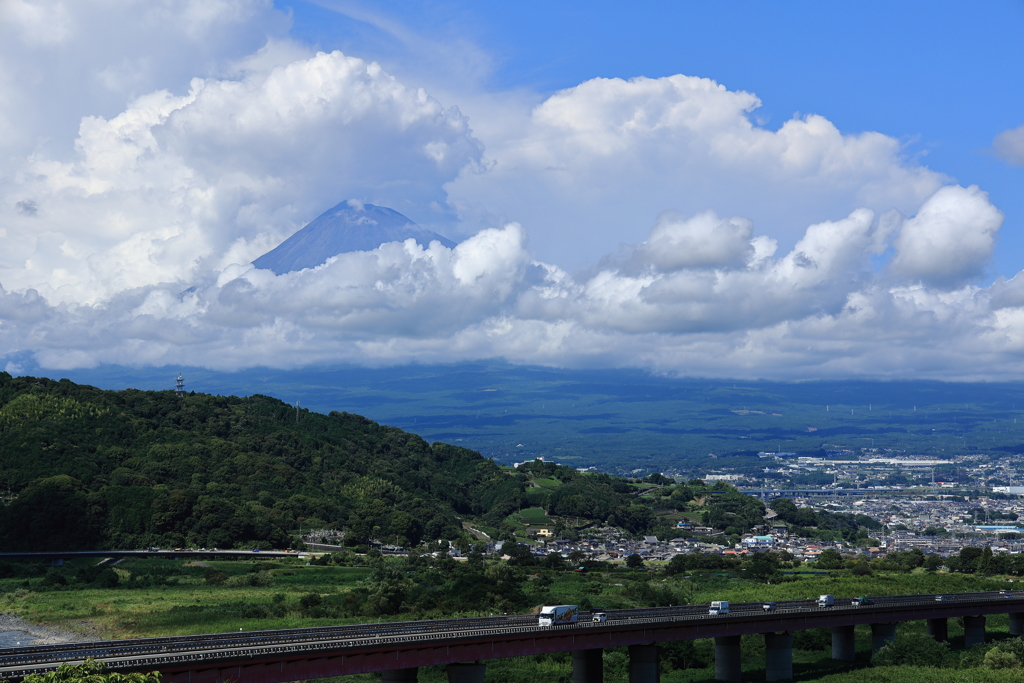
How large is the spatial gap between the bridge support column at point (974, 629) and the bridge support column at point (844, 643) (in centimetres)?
1273

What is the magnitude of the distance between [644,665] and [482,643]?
13.4 m

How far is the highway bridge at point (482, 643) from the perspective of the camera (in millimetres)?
44969

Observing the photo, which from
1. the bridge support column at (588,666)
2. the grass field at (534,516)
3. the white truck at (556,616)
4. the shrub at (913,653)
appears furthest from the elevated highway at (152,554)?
the shrub at (913,653)

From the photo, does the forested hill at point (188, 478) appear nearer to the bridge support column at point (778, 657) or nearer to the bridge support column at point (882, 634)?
the bridge support column at point (882, 634)

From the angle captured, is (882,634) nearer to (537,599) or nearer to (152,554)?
(537,599)

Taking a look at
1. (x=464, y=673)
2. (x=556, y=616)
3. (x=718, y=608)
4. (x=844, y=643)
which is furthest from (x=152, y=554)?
(x=844, y=643)

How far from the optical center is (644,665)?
6156cm

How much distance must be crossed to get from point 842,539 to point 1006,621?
99.7 meters

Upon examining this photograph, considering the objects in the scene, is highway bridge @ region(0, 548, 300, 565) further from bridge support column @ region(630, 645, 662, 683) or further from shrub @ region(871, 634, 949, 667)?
shrub @ region(871, 634, 949, 667)

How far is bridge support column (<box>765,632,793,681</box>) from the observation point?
6788 centimetres

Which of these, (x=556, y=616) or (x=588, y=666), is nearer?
(x=556, y=616)

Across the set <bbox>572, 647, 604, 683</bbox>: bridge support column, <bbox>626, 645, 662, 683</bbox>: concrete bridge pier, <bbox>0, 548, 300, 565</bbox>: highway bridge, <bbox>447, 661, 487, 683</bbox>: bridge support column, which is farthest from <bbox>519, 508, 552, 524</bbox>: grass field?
<bbox>447, 661, 487, 683</bbox>: bridge support column

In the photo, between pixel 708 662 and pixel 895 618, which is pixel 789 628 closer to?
pixel 708 662

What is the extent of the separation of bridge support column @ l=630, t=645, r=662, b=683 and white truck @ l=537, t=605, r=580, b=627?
5278mm
